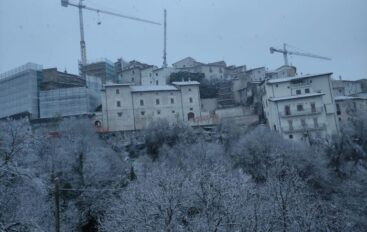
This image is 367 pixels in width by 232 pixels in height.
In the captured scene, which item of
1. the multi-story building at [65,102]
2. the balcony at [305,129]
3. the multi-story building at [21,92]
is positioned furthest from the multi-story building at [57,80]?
the balcony at [305,129]

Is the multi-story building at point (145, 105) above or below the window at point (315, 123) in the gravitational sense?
above

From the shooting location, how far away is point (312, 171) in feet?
104

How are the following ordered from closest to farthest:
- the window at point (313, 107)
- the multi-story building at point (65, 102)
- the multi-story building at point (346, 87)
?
the window at point (313, 107) → the multi-story building at point (65, 102) → the multi-story building at point (346, 87)

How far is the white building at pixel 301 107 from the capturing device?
4281 cm

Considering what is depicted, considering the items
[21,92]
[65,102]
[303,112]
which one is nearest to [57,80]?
[65,102]

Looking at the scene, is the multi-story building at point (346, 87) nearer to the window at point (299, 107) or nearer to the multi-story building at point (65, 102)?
the window at point (299, 107)

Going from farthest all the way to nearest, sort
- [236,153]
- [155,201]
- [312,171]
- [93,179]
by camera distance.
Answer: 1. [236,153]
2. [312,171]
3. [93,179]
4. [155,201]

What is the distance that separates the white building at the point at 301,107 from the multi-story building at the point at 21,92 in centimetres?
3022

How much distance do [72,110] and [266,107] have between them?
25147mm

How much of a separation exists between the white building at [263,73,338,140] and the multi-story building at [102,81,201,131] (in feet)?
34.3

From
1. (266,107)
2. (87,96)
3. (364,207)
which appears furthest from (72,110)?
(364,207)

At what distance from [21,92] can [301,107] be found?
36.2 m

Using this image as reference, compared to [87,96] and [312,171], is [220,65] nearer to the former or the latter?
[87,96]

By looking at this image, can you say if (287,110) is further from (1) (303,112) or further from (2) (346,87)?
(2) (346,87)
